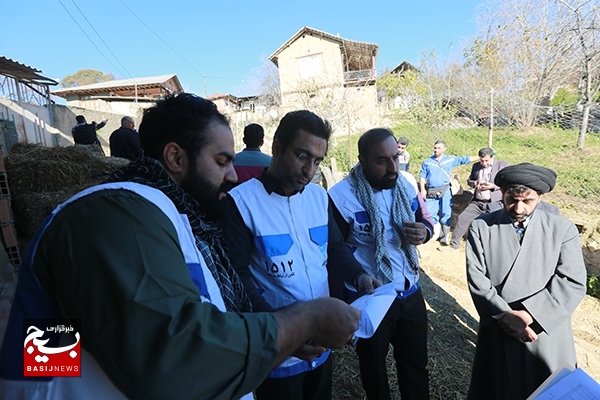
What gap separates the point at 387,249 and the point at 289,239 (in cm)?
83

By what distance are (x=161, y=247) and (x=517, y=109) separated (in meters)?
11.6

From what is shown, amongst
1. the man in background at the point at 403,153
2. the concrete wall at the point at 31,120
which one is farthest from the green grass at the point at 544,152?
the concrete wall at the point at 31,120

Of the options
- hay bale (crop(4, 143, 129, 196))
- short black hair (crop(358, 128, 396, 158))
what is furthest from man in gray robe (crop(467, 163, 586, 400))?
hay bale (crop(4, 143, 129, 196))

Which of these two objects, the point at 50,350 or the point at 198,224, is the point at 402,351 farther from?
the point at 50,350

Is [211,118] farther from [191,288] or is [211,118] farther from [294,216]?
[294,216]

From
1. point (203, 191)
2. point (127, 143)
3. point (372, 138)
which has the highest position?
point (127, 143)

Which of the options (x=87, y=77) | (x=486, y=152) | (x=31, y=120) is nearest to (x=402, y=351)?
(x=486, y=152)

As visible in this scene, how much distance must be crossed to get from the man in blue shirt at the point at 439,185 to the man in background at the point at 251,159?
4.06 m

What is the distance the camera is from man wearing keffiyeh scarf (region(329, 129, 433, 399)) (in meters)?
2.32

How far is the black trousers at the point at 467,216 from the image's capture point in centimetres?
609

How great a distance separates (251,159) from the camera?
409cm

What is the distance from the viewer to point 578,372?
4.40ft

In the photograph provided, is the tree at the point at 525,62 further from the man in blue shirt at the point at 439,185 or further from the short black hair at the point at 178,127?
the short black hair at the point at 178,127

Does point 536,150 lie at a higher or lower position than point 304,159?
lower
